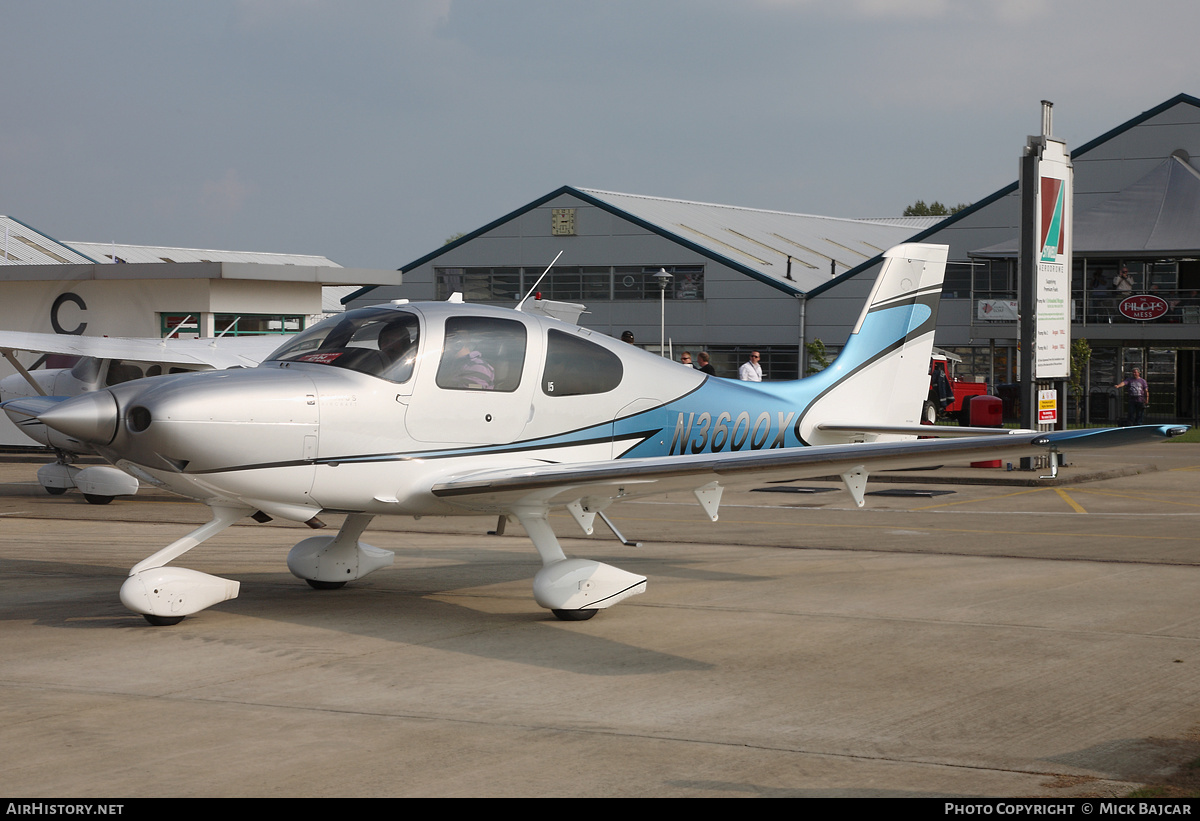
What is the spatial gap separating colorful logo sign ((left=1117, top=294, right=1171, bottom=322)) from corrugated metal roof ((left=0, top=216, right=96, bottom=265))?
3340cm

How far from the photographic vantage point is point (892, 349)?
10.9 metres

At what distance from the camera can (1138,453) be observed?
26.0 meters

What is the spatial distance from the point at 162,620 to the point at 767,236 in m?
45.0

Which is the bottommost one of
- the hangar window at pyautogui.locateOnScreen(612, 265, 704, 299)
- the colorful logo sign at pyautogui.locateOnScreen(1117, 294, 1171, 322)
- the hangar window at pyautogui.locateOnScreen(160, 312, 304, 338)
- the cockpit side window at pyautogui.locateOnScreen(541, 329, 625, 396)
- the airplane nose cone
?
the airplane nose cone

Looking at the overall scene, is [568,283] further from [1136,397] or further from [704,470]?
[704,470]

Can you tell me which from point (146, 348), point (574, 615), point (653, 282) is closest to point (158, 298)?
point (146, 348)

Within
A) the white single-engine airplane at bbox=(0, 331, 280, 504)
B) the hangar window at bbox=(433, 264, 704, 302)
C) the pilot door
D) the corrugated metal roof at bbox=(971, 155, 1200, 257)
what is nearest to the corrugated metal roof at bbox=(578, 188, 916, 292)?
the hangar window at bbox=(433, 264, 704, 302)

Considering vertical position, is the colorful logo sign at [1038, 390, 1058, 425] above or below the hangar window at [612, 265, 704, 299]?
below

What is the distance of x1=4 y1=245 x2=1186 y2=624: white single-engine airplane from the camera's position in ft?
23.9

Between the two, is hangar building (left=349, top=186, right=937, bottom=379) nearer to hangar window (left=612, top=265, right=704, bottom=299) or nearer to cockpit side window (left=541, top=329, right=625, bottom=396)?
hangar window (left=612, top=265, right=704, bottom=299)

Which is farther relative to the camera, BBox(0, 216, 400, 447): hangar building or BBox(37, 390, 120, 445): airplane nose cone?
BBox(0, 216, 400, 447): hangar building

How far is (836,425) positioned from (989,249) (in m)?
30.9
